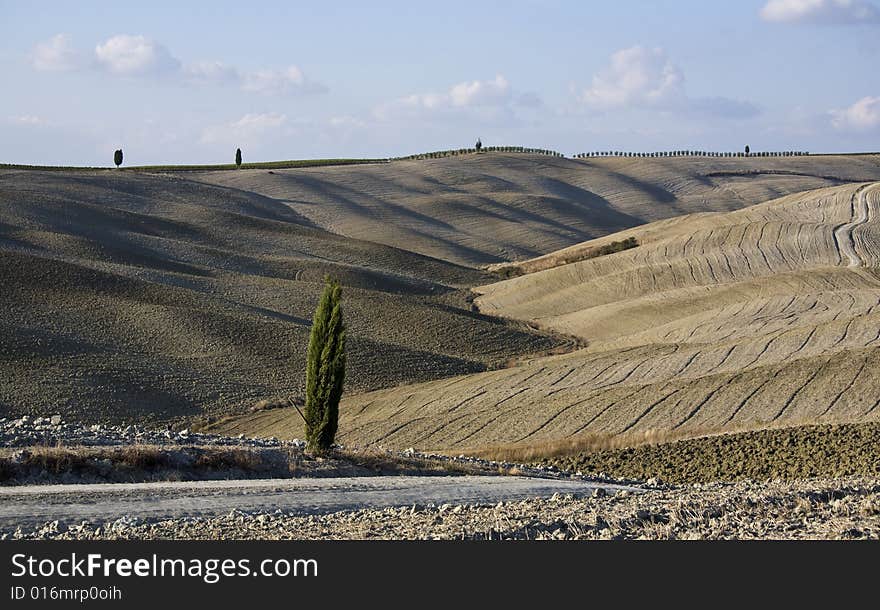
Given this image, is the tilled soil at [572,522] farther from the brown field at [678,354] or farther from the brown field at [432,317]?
the brown field at [432,317]

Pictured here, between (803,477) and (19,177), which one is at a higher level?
(19,177)

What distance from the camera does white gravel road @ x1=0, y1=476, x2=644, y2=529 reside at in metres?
14.3

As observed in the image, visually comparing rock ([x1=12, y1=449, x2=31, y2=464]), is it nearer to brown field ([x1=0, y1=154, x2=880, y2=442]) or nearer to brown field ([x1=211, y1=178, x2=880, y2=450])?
brown field ([x1=211, y1=178, x2=880, y2=450])

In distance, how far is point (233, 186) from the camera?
4737 inches

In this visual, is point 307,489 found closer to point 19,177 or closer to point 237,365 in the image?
point 237,365

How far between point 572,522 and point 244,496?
4894mm

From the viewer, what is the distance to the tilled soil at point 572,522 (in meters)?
13.1

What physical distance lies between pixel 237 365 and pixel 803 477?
25.2 m

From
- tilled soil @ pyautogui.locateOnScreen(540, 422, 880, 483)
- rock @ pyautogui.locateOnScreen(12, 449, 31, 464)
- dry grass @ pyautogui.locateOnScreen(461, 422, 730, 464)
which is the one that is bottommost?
dry grass @ pyautogui.locateOnScreen(461, 422, 730, 464)

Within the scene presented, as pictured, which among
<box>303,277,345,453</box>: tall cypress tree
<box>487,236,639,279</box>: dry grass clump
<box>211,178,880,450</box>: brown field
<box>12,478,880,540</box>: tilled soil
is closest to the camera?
<box>12,478,880,540</box>: tilled soil

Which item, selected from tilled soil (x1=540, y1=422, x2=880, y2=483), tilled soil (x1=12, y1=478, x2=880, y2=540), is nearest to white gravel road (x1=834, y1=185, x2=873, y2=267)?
tilled soil (x1=540, y1=422, x2=880, y2=483)

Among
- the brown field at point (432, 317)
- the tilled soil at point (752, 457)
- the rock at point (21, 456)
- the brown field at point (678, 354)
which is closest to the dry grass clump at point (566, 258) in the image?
the brown field at point (432, 317)

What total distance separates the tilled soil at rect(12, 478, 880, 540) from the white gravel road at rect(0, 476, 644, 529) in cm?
57

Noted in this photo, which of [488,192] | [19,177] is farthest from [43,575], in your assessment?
[488,192]
